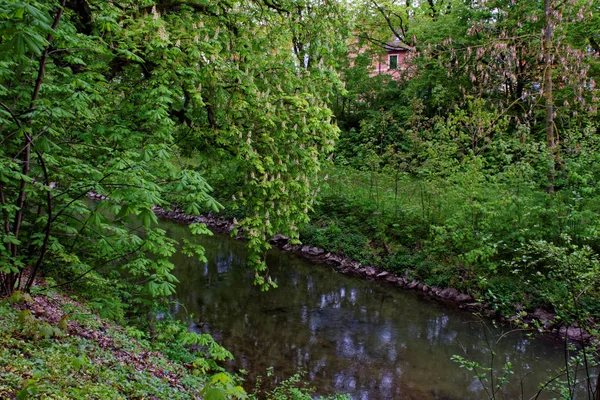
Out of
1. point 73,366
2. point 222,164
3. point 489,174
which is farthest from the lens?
point 489,174

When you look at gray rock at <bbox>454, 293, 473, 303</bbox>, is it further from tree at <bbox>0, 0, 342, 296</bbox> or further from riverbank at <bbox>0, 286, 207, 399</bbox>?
riverbank at <bbox>0, 286, 207, 399</bbox>

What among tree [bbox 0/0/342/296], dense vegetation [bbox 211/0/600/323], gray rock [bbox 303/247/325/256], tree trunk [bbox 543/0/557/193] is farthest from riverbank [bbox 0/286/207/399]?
tree trunk [bbox 543/0/557/193]

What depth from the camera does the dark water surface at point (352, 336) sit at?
7.39 metres

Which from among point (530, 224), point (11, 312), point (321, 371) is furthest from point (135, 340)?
point (530, 224)

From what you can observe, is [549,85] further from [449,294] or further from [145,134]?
[145,134]

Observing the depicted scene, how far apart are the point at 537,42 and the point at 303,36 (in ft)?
23.7

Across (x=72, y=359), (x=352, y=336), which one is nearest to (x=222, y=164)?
(x=352, y=336)

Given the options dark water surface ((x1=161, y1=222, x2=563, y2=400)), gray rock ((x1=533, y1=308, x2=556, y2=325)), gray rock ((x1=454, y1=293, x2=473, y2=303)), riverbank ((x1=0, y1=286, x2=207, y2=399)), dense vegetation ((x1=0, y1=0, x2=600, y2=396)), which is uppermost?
dense vegetation ((x1=0, y1=0, x2=600, y2=396))

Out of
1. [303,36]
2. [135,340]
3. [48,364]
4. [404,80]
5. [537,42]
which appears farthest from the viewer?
[404,80]

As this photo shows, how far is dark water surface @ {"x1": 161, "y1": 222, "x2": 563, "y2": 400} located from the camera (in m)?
7.39

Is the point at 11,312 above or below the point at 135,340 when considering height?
above

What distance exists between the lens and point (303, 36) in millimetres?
8164

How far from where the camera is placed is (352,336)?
9117 millimetres

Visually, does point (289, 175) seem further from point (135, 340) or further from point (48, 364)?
point (48, 364)
